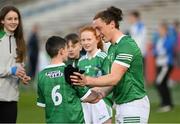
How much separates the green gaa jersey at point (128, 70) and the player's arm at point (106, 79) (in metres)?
0.09

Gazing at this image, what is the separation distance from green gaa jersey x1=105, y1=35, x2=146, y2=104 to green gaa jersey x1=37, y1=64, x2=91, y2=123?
671mm

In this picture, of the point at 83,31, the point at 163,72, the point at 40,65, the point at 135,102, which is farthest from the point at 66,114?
the point at 40,65

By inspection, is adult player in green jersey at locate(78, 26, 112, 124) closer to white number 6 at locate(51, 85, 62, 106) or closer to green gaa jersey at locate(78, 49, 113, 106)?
green gaa jersey at locate(78, 49, 113, 106)

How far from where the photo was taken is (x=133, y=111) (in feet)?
28.9

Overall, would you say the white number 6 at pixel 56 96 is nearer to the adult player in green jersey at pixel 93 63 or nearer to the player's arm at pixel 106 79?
the player's arm at pixel 106 79

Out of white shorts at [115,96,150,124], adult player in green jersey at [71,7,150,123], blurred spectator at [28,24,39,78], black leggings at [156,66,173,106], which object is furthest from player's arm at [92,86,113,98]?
blurred spectator at [28,24,39,78]

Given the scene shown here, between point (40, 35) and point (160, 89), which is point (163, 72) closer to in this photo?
point (160, 89)

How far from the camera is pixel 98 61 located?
11.1 m

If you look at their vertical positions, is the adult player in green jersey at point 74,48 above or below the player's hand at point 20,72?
above

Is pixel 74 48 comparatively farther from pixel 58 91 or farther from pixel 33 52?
pixel 33 52

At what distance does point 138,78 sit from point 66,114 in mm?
1173

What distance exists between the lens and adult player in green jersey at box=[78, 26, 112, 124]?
11.0 m

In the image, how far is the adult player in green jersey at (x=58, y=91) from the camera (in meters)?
9.44


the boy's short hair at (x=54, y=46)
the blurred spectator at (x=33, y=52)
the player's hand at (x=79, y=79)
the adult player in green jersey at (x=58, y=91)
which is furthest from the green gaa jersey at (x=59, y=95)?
the blurred spectator at (x=33, y=52)
